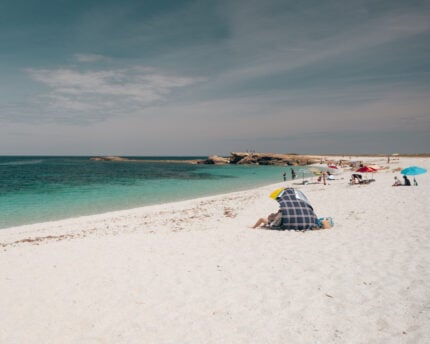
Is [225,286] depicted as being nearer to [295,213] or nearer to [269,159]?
[295,213]

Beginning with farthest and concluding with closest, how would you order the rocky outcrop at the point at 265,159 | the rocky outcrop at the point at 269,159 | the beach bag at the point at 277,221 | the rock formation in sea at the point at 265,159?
the rock formation in sea at the point at 265,159 < the rocky outcrop at the point at 265,159 < the rocky outcrop at the point at 269,159 < the beach bag at the point at 277,221

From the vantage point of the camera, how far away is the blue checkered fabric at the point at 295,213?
12367 millimetres

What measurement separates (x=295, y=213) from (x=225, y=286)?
6396mm

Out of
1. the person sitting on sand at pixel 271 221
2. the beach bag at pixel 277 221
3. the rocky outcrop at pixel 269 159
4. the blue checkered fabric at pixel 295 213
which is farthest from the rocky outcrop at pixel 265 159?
the beach bag at pixel 277 221

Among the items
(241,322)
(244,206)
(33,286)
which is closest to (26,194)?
(244,206)

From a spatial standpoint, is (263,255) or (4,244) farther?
(4,244)

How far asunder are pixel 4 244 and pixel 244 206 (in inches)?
556

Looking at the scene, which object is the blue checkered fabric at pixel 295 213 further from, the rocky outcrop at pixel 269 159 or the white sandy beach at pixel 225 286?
the rocky outcrop at pixel 269 159

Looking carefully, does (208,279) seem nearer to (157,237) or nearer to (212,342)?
(212,342)

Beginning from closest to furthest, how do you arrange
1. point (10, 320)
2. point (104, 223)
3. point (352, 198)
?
point (10, 320) → point (104, 223) → point (352, 198)

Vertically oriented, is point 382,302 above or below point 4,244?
above

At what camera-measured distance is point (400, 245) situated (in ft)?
30.5

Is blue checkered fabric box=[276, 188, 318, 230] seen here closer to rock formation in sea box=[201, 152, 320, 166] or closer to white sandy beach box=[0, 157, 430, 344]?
white sandy beach box=[0, 157, 430, 344]

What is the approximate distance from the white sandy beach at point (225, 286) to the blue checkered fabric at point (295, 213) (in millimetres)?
585
